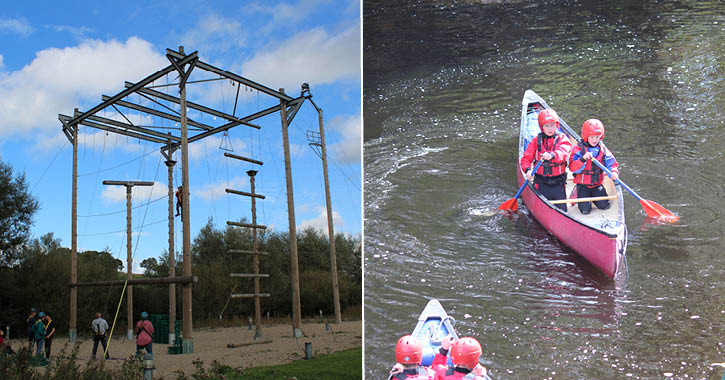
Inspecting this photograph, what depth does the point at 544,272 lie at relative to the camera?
12.9 feet

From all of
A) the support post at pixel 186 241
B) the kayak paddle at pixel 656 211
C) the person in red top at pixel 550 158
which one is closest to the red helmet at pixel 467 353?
the person in red top at pixel 550 158

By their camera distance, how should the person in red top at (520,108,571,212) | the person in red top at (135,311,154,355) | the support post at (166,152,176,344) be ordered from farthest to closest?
the support post at (166,152,176,344) → the person in red top at (135,311,154,355) → the person in red top at (520,108,571,212)

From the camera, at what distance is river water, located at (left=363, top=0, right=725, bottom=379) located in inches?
142

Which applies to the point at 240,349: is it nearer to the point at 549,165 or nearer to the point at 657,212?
the point at 549,165

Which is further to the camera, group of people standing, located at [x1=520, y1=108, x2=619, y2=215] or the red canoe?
group of people standing, located at [x1=520, y1=108, x2=619, y2=215]

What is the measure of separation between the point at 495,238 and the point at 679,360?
1318mm

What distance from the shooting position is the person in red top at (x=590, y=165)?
4.08m

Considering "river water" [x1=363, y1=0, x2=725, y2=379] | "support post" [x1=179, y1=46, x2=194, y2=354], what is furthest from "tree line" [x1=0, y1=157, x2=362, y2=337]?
"river water" [x1=363, y1=0, x2=725, y2=379]

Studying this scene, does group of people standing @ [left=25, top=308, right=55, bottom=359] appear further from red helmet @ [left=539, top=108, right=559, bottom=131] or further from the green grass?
red helmet @ [left=539, top=108, right=559, bottom=131]

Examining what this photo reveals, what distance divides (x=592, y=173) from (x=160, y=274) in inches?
417

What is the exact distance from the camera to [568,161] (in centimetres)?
421

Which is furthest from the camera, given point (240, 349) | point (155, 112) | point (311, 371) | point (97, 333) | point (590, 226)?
point (155, 112)

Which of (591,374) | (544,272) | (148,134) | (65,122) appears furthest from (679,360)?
(65,122)

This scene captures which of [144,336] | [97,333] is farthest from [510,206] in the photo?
[97,333]
